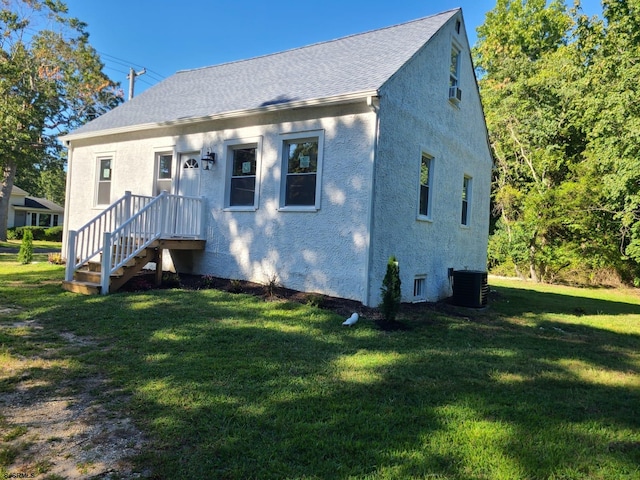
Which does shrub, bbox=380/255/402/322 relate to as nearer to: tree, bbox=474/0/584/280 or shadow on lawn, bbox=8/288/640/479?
shadow on lawn, bbox=8/288/640/479

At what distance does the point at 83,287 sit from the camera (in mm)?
7977

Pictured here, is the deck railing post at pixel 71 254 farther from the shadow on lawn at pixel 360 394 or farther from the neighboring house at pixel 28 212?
the neighboring house at pixel 28 212

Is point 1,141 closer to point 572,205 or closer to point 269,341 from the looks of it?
point 269,341

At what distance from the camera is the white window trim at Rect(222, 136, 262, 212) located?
911cm

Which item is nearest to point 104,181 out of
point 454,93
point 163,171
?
point 163,171

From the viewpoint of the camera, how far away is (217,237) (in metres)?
9.73

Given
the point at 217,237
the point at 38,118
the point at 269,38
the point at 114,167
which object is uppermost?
the point at 269,38

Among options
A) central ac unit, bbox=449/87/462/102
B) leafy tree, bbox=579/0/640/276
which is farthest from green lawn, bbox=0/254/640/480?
leafy tree, bbox=579/0/640/276

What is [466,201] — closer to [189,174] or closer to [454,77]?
[454,77]

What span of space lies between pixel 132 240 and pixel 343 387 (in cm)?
636

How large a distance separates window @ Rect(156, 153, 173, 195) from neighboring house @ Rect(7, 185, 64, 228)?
33610 mm

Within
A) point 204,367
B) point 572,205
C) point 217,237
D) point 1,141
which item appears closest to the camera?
point 204,367

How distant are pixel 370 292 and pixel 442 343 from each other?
184 cm

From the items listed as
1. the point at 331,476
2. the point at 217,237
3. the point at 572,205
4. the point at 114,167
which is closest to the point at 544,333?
the point at 331,476
